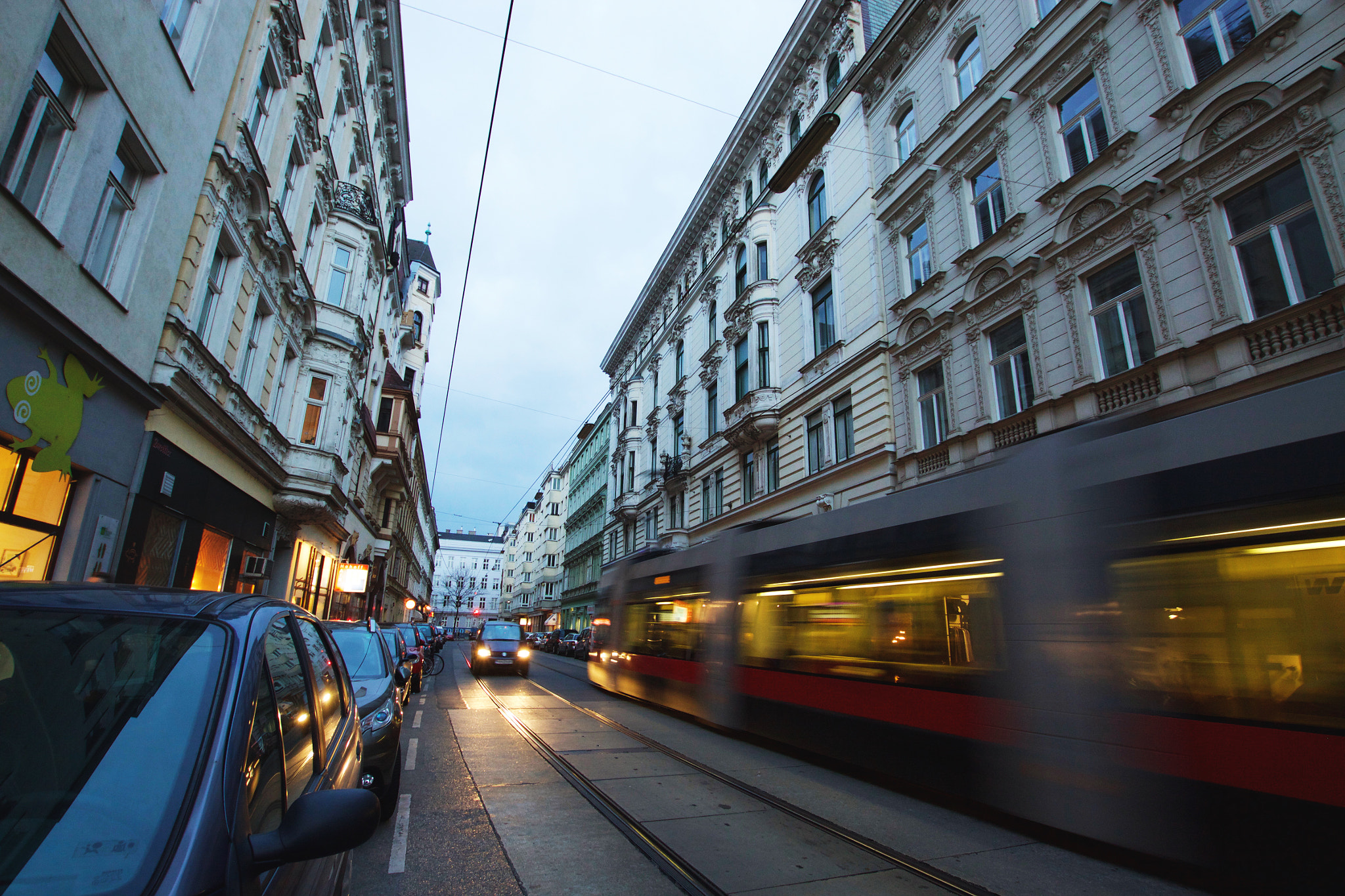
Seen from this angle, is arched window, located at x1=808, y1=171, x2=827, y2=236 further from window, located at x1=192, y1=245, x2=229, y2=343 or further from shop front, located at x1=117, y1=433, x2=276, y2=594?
shop front, located at x1=117, y1=433, x2=276, y2=594

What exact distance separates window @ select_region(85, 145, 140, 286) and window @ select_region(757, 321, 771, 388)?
1745 centimetres

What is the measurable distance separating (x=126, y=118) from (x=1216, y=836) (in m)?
13.6

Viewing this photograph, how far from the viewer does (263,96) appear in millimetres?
13438

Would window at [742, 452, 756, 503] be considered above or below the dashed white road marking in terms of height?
above

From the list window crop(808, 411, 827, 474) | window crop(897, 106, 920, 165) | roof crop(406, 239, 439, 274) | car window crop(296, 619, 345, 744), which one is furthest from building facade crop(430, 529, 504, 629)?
car window crop(296, 619, 345, 744)

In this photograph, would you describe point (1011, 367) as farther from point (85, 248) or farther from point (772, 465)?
point (85, 248)

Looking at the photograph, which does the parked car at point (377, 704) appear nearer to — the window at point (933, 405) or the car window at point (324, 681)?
the car window at point (324, 681)

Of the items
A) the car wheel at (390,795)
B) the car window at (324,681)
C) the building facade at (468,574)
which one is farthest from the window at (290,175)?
the building facade at (468,574)


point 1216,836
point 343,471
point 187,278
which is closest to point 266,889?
point 1216,836

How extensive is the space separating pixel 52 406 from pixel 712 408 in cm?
2209

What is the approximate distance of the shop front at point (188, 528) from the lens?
975 centimetres

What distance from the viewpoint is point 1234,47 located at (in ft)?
33.0

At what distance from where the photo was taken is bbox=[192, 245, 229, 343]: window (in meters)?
11.7

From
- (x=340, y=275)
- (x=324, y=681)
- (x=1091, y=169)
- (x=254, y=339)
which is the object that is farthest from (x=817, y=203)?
(x=324, y=681)
